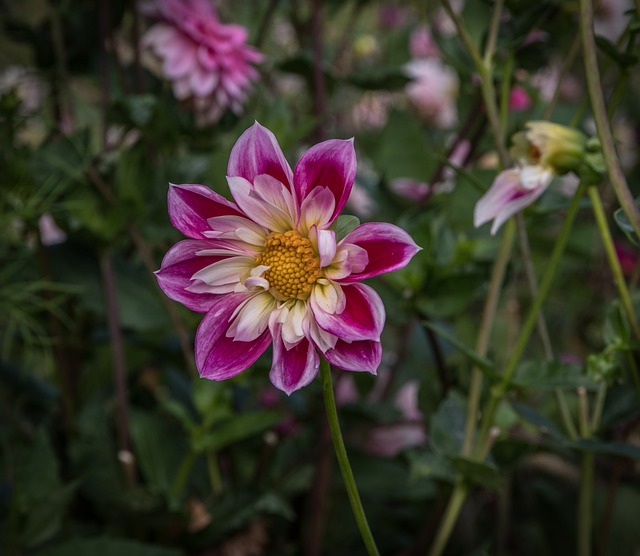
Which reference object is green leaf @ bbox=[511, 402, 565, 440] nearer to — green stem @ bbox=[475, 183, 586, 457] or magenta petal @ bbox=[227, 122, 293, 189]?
green stem @ bbox=[475, 183, 586, 457]

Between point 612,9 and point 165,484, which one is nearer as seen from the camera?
point 165,484

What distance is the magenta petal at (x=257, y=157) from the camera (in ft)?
1.04

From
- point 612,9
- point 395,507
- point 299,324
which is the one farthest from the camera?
point 612,9

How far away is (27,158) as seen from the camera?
0.56 meters

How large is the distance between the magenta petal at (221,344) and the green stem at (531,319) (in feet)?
0.51

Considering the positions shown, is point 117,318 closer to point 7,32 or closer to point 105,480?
point 105,480

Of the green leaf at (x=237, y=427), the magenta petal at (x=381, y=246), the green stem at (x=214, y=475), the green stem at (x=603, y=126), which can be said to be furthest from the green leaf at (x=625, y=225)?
the green stem at (x=214, y=475)

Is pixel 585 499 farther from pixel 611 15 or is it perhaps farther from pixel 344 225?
pixel 611 15

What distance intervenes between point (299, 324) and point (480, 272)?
22cm

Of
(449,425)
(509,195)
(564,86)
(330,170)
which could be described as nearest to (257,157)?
(330,170)

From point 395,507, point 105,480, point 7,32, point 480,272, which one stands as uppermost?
point 7,32

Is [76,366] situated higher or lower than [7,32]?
lower

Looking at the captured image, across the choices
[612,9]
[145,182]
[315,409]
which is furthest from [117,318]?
[612,9]

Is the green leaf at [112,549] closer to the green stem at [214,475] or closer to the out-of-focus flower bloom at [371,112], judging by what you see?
the green stem at [214,475]
